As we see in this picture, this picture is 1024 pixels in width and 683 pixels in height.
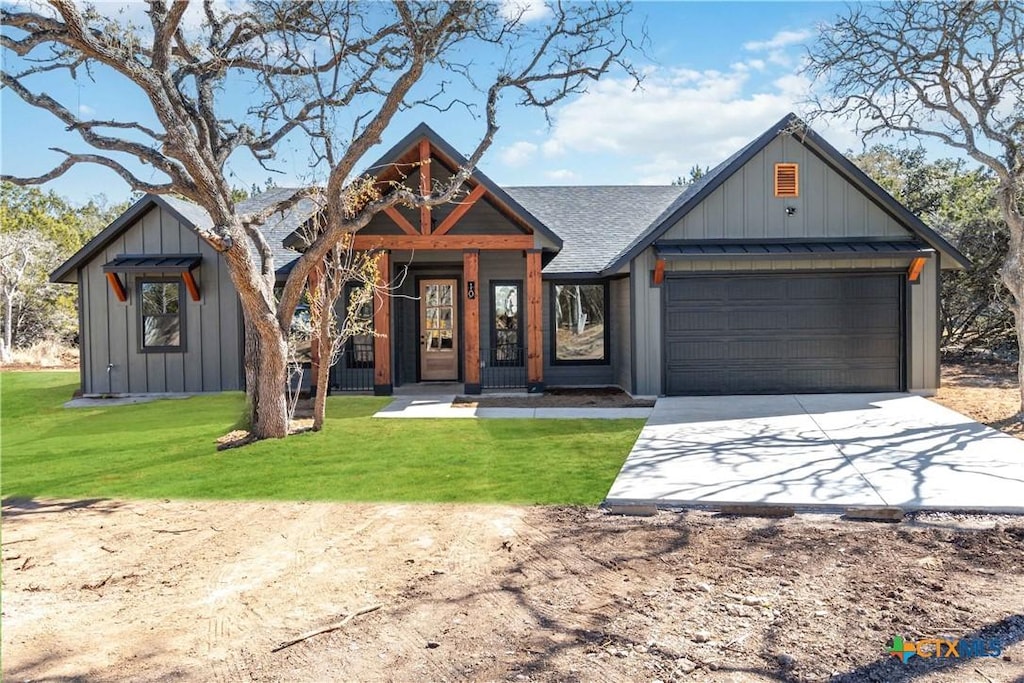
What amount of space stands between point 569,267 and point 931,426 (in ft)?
24.7

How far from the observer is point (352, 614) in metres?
4.33

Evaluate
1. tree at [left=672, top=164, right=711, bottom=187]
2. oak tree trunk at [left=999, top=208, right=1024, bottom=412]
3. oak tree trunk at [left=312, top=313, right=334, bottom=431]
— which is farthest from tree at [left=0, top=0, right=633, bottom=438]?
tree at [left=672, top=164, right=711, bottom=187]

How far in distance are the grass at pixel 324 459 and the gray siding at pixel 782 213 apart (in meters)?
4.75

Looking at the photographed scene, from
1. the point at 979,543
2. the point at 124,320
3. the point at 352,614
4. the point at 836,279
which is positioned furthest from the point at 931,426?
the point at 124,320

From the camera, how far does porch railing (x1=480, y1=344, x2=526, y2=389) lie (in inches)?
609

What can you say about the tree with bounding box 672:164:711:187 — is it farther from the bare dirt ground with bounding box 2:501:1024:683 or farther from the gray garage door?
the bare dirt ground with bounding box 2:501:1024:683

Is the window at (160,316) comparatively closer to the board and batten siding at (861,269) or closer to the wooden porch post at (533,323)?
the wooden porch post at (533,323)

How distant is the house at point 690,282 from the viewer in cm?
1332

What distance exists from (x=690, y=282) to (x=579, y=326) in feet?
9.73

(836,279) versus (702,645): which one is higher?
(836,279)

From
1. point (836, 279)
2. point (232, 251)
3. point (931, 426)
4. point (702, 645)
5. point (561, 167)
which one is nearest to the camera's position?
point (702, 645)

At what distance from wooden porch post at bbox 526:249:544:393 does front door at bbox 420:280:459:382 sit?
8.50ft

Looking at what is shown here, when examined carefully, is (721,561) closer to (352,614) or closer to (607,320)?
(352,614)

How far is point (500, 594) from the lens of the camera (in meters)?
4.59
